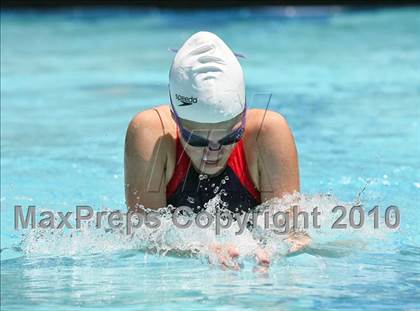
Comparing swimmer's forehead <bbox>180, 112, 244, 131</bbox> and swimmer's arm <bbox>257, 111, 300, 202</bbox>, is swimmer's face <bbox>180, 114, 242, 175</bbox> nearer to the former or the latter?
swimmer's forehead <bbox>180, 112, 244, 131</bbox>

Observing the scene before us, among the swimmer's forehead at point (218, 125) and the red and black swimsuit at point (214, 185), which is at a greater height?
the swimmer's forehead at point (218, 125)

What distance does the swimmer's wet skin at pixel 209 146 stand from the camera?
3578 millimetres

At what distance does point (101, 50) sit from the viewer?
440 inches

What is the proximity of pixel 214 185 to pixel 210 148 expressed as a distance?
32cm

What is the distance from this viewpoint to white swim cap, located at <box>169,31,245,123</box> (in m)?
3.55

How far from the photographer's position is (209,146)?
11.9ft

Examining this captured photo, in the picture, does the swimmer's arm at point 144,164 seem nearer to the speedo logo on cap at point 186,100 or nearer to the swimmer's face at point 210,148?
the swimmer's face at point 210,148

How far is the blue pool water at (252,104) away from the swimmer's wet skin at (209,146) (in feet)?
0.52

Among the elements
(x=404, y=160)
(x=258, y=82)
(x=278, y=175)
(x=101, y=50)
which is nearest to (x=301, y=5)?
(x=101, y=50)

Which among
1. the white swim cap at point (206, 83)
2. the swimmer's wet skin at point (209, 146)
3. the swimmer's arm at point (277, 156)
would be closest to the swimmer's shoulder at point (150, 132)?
the swimmer's wet skin at point (209, 146)

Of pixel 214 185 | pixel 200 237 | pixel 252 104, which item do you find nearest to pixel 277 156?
pixel 214 185

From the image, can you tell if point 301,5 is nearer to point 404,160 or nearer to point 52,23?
point 52,23

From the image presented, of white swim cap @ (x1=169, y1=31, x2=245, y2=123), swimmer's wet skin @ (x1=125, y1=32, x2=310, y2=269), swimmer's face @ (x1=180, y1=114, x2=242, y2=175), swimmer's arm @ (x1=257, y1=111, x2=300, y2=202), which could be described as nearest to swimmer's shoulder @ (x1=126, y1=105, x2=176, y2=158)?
swimmer's wet skin @ (x1=125, y1=32, x2=310, y2=269)

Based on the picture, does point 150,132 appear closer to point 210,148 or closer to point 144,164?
point 144,164
